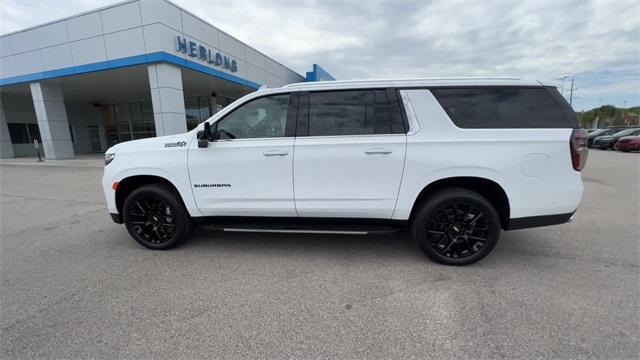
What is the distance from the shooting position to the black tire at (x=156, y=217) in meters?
3.43

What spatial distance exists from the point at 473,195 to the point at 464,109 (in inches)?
36.9

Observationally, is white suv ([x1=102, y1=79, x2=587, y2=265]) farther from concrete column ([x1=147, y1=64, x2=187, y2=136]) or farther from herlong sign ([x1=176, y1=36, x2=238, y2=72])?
herlong sign ([x1=176, y1=36, x2=238, y2=72])

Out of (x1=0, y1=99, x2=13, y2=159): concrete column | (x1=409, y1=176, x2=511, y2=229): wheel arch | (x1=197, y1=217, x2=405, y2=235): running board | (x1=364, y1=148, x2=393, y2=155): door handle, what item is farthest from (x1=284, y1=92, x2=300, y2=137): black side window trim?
(x1=0, y1=99, x2=13, y2=159): concrete column

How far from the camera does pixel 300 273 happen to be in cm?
295

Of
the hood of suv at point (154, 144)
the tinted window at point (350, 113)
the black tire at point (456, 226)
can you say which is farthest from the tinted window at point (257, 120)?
the black tire at point (456, 226)

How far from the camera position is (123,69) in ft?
40.8

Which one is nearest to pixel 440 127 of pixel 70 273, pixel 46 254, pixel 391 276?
pixel 391 276

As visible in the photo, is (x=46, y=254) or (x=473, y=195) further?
(x=46, y=254)

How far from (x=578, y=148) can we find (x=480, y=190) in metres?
Result: 0.95

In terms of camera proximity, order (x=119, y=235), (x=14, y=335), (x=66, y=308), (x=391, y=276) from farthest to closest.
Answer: (x=119, y=235), (x=391, y=276), (x=66, y=308), (x=14, y=335)

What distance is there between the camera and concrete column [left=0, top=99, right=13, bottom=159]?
1884 centimetres

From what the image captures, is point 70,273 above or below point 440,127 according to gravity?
below

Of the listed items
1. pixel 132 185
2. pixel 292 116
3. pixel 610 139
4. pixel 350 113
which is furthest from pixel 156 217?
pixel 610 139

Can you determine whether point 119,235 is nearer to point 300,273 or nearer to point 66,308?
point 66,308
